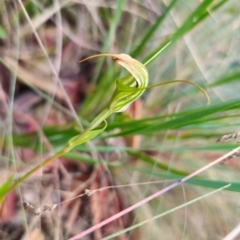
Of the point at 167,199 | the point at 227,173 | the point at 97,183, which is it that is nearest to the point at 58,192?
the point at 97,183

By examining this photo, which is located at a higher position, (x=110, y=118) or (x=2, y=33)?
(x=2, y=33)

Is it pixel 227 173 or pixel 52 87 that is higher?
pixel 52 87

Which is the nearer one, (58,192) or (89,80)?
(58,192)

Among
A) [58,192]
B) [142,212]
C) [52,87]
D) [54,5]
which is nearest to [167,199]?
[142,212]

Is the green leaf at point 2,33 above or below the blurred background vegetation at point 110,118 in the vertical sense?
above

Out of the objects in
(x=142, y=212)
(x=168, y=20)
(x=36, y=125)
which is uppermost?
(x=168, y=20)

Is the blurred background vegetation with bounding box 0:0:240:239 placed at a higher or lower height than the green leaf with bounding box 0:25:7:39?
lower

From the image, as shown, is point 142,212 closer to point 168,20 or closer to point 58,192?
point 58,192
